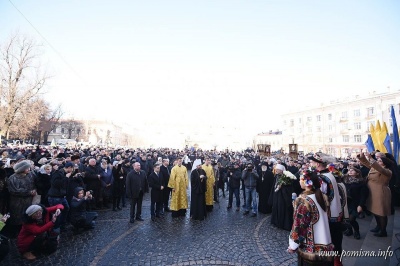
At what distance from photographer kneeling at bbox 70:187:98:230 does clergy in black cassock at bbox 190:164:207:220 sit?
131 inches

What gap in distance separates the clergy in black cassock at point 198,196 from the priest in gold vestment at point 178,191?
16.7 inches

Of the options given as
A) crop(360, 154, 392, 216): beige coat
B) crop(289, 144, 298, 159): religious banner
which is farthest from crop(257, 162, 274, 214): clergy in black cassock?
crop(289, 144, 298, 159): religious banner

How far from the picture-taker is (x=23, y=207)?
19.7ft

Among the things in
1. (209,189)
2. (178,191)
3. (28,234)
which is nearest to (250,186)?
(209,189)

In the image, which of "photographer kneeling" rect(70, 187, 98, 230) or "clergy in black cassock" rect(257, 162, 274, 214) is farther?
"clergy in black cassock" rect(257, 162, 274, 214)

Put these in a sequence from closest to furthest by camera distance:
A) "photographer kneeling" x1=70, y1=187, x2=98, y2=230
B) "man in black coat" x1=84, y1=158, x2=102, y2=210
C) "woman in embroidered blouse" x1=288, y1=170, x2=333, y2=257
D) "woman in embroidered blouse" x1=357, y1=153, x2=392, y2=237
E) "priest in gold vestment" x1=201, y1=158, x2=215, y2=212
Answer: "woman in embroidered blouse" x1=288, y1=170, x2=333, y2=257 < "woman in embroidered blouse" x1=357, y1=153, x2=392, y2=237 < "photographer kneeling" x1=70, y1=187, x2=98, y2=230 < "man in black coat" x1=84, y1=158, x2=102, y2=210 < "priest in gold vestment" x1=201, y1=158, x2=215, y2=212

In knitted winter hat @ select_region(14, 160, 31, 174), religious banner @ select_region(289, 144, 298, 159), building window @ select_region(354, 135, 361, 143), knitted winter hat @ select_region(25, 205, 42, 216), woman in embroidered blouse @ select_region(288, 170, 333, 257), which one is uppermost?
building window @ select_region(354, 135, 361, 143)

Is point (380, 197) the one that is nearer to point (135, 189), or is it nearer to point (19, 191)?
point (135, 189)

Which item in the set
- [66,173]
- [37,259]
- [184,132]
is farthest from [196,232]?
[184,132]

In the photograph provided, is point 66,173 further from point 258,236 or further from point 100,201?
point 258,236

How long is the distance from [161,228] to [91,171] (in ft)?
11.5

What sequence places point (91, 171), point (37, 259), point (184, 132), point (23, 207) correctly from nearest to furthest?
point (37, 259), point (23, 207), point (91, 171), point (184, 132)

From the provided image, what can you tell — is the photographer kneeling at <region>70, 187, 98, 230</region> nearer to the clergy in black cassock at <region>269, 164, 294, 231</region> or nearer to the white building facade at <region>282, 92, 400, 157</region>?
the clergy in black cassock at <region>269, 164, 294, 231</region>

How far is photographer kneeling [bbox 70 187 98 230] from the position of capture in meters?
6.43
